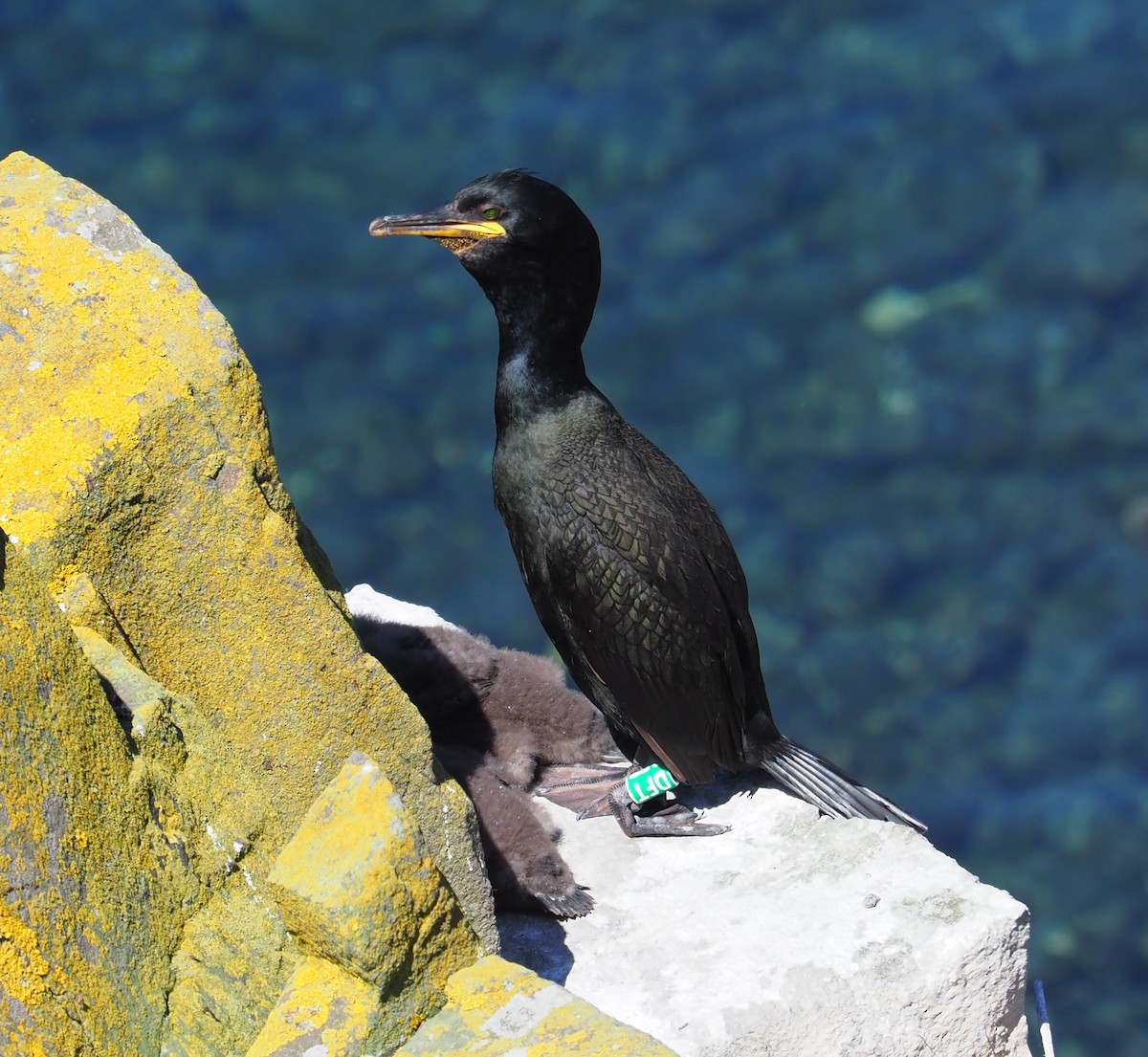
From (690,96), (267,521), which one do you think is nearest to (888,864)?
(267,521)

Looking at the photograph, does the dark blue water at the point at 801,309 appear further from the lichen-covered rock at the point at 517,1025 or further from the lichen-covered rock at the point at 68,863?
the lichen-covered rock at the point at 68,863

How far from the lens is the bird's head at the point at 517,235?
4613 mm

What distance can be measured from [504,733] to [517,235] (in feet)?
4.63

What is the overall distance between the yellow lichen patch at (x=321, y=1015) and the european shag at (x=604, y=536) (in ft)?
6.95

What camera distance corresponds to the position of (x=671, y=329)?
8117mm

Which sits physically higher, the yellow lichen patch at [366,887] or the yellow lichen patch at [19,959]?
the yellow lichen patch at [366,887]

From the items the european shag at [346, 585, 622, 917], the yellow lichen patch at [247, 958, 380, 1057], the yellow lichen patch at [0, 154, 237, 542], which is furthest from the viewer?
the european shag at [346, 585, 622, 917]

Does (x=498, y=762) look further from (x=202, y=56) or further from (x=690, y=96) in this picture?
(x=202, y=56)

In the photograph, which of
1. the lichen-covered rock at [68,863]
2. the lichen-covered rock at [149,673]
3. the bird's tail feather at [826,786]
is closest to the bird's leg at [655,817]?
the bird's tail feather at [826,786]

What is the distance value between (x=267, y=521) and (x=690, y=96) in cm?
566

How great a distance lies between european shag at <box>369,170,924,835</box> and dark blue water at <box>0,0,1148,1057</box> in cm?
228

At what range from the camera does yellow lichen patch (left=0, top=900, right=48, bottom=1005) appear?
257cm

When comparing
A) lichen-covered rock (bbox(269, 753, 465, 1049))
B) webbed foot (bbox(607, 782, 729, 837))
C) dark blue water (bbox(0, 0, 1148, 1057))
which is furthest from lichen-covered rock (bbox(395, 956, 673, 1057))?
dark blue water (bbox(0, 0, 1148, 1057))

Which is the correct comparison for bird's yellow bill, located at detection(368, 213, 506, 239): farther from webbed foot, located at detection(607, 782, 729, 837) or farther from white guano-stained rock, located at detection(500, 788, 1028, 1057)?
white guano-stained rock, located at detection(500, 788, 1028, 1057)
